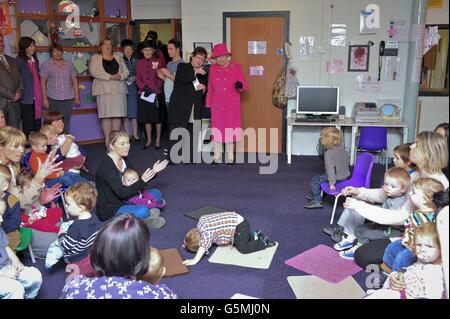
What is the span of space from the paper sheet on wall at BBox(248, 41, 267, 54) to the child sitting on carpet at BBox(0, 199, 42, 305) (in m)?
4.34

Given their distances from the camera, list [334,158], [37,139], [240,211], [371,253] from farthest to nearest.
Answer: [240,211] < [334,158] < [37,139] < [371,253]

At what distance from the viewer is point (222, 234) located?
11.0 feet

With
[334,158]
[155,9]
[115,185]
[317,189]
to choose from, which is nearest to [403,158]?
[334,158]

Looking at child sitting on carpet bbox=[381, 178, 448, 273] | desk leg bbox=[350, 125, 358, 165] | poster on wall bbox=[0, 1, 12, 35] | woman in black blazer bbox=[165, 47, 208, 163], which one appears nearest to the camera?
child sitting on carpet bbox=[381, 178, 448, 273]

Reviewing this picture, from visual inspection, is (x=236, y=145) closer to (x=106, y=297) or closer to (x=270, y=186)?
(x=270, y=186)

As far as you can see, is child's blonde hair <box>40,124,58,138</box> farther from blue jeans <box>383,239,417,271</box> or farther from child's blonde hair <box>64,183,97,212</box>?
blue jeans <box>383,239,417,271</box>

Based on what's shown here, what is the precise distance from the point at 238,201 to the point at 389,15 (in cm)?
328

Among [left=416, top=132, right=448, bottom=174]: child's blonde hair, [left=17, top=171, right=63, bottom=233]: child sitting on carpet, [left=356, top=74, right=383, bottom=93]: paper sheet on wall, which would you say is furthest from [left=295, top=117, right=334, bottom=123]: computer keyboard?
[left=17, top=171, right=63, bottom=233]: child sitting on carpet

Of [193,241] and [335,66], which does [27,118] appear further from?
[335,66]

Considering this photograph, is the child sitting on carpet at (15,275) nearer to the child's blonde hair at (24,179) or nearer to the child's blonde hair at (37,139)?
the child's blonde hair at (24,179)

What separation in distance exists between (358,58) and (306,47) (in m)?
0.71

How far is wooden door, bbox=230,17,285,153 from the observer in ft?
20.2

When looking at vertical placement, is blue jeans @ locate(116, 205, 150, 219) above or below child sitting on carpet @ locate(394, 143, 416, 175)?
below

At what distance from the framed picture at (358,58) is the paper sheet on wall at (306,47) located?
516mm
